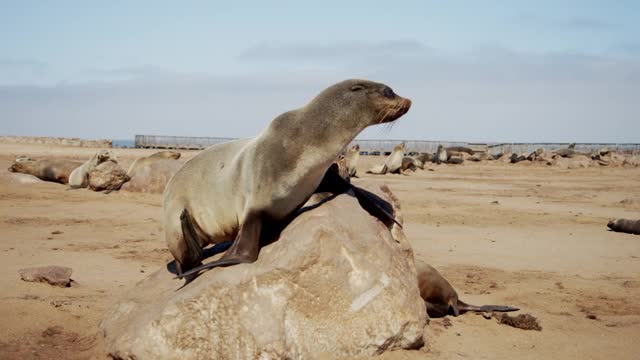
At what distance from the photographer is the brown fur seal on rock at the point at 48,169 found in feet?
56.4

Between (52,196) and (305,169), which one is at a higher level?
(305,169)

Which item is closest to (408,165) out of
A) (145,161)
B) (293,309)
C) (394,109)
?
(145,161)

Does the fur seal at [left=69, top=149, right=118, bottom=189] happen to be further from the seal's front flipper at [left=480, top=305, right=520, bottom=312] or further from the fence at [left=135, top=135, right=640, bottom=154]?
the fence at [left=135, top=135, right=640, bottom=154]

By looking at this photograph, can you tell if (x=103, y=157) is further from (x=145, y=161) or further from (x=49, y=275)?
(x=49, y=275)

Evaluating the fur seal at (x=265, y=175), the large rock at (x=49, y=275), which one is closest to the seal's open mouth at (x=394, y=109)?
the fur seal at (x=265, y=175)

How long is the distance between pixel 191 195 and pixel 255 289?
4.85ft

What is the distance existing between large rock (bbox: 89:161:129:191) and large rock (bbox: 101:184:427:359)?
10.9 metres

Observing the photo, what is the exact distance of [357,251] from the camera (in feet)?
14.8

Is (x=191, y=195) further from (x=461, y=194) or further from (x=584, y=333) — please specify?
(x=461, y=194)

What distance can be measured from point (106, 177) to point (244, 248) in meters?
11.3

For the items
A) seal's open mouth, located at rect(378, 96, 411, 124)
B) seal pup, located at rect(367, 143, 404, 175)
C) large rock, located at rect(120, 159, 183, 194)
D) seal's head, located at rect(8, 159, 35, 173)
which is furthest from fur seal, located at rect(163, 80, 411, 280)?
seal pup, located at rect(367, 143, 404, 175)

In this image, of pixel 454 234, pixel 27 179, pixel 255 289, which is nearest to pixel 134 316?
pixel 255 289

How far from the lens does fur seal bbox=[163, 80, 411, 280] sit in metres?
4.81

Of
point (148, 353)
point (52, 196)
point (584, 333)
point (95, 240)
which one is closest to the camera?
point (148, 353)
